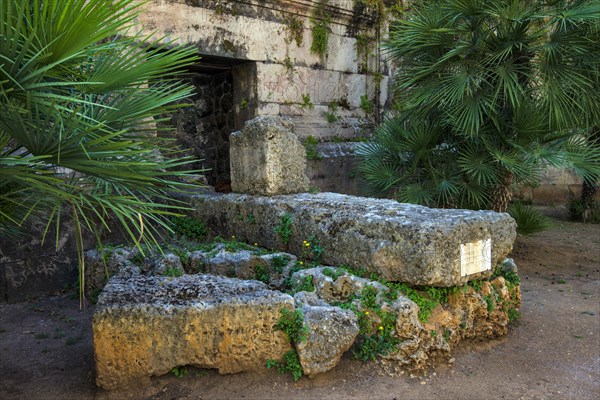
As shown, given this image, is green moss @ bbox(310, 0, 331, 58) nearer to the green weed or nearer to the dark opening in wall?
the dark opening in wall

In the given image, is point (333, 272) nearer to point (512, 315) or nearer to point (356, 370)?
point (356, 370)

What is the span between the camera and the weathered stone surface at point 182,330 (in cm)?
353

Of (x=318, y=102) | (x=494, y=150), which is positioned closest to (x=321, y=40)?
(x=318, y=102)

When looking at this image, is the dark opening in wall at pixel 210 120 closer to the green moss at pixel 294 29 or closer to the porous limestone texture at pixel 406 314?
the green moss at pixel 294 29

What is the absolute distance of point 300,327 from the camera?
12.3 ft

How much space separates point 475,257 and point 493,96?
9.32 feet

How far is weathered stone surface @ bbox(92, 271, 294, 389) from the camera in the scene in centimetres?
353

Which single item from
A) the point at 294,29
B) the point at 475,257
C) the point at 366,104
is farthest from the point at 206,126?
the point at 475,257

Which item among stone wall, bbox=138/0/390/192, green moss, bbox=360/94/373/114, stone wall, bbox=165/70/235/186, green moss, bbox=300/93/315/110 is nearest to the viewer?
stone wall, bbox=138/0/390/192

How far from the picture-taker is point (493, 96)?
21.1 ft

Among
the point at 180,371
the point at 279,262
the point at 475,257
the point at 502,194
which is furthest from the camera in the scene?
the point at 502,194

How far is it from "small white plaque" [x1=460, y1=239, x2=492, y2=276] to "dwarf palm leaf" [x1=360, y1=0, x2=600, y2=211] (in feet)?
7.21

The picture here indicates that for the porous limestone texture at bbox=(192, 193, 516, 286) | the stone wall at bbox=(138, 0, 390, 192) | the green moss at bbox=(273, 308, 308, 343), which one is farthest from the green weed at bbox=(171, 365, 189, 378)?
the stone wall at bbox=(138, 0, 390, 192)

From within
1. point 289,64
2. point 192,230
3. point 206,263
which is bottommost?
point 206,263
